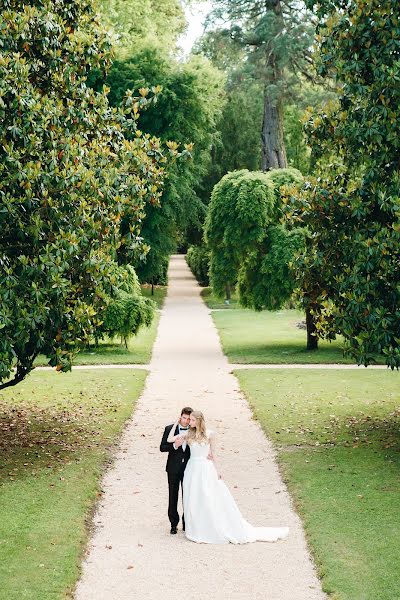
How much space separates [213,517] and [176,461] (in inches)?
34.4

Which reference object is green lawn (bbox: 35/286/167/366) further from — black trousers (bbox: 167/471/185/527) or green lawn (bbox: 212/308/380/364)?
black trousers (bbox: 167/471/185/527)

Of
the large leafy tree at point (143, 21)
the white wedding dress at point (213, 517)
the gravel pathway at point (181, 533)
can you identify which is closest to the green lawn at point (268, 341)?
the gravel pathway at point (181, 533)

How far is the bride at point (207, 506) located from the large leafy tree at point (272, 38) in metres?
24.2

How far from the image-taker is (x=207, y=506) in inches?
398

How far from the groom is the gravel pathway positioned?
0.30 meters

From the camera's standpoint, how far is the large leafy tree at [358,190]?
13.2 meters

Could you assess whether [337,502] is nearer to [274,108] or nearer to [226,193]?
[226,193]

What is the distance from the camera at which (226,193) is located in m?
28.3

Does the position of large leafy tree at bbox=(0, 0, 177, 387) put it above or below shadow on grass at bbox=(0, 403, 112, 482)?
above

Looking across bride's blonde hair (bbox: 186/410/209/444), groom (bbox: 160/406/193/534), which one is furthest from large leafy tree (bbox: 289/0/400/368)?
groom (bbox: 160/406/193/534)

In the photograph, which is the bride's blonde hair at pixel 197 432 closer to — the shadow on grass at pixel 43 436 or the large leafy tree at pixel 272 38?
the shadow on grass at pixel 43 436

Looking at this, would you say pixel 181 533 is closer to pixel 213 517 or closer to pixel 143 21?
pixel 213 517

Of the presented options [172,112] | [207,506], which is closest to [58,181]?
[207,506]

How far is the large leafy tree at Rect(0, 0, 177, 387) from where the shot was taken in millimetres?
12375
